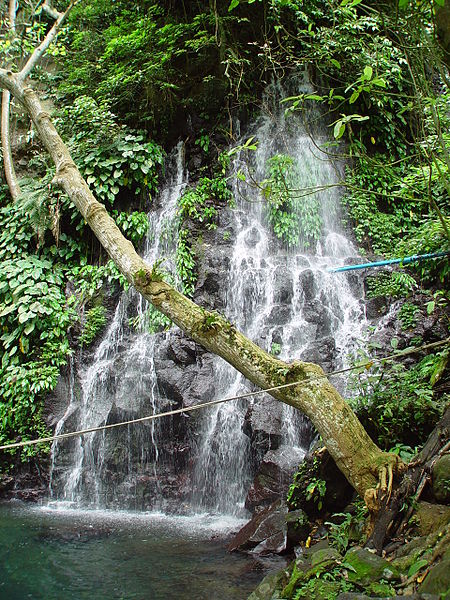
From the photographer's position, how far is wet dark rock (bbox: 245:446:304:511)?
545 centimetres


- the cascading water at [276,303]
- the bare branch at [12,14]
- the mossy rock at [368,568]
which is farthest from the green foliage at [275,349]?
the bare branch at [12,14]

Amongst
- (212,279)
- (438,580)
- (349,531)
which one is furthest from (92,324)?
(438,580)

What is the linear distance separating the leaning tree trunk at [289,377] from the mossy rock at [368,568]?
1.40ft

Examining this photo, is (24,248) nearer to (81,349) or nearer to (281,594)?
(81,349)

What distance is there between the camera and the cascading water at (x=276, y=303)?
21.2ft

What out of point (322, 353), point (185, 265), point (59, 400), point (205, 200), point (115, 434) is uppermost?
point (205, 200)

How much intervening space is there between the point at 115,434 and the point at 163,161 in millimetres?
5707

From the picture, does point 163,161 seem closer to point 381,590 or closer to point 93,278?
point 93,278

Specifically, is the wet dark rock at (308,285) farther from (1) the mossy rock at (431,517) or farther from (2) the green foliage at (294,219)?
(1) the mossy rock at (431,517)

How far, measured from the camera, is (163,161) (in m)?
10.3

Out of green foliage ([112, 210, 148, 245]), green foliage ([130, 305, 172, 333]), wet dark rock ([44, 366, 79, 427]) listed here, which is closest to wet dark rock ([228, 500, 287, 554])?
green foliage ([130, 305, 172, 333])

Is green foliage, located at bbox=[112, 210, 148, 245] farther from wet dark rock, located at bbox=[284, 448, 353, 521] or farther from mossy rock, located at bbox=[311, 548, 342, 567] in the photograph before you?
mossy rock, located at bbox=[311, 548, 342, 567]

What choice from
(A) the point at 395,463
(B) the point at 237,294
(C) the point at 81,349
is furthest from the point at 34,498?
(A) the point at 395,463

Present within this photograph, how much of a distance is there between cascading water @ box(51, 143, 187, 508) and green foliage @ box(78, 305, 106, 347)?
222 millimetres
